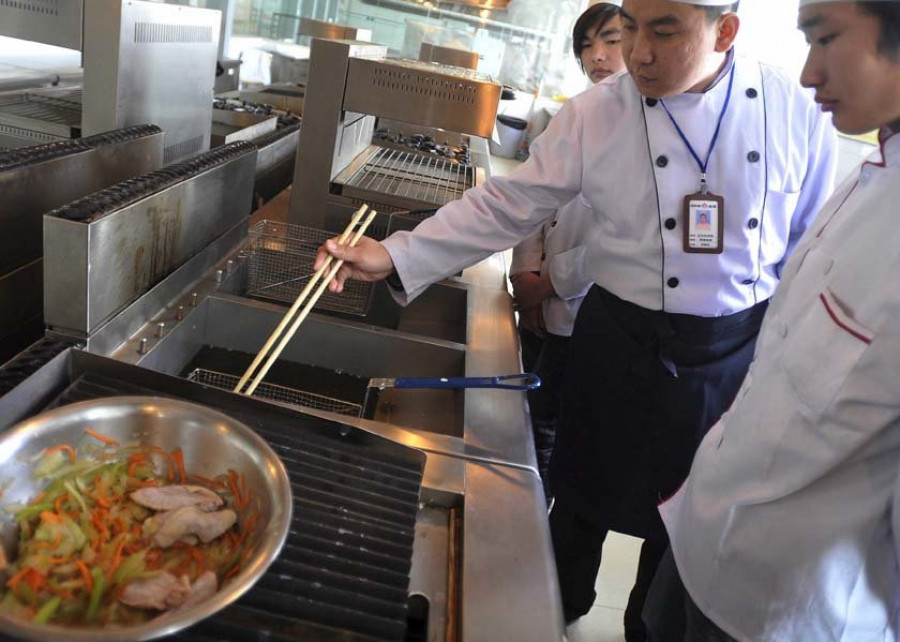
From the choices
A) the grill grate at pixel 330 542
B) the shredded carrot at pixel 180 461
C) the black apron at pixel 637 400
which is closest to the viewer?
the grill grate at pixel 330 542

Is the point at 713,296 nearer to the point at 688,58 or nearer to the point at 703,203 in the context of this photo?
the point at 703,203

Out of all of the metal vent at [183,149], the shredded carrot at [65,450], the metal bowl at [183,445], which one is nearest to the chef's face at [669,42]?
the metal bowl at [183,445]

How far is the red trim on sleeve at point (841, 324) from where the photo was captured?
993mm

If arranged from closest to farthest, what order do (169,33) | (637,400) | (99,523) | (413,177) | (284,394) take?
(99,523) → (284,394) → (637,400) → (169,33) → (413,177)

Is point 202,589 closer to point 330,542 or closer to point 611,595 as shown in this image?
point 330,542

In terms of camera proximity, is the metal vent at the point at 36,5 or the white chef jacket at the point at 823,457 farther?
the metal vent at the point at 36,5

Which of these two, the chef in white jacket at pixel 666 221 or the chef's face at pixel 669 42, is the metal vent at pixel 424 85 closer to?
the chef in white jacket at pixel 666 221

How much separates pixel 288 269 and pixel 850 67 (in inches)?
51.1

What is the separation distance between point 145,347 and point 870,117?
1.28 metres

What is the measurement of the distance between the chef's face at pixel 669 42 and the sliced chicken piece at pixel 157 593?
1.31 meters

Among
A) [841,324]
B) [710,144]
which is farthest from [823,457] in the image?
[710,144]

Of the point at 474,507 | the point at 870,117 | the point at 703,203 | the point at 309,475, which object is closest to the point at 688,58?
the point at 703,203

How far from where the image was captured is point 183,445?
885 millimetres

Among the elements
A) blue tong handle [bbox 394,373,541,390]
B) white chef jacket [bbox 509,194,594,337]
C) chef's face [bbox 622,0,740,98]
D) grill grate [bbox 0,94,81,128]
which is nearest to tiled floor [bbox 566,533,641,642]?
white chef jacket [bbox 509,194,594,337]
